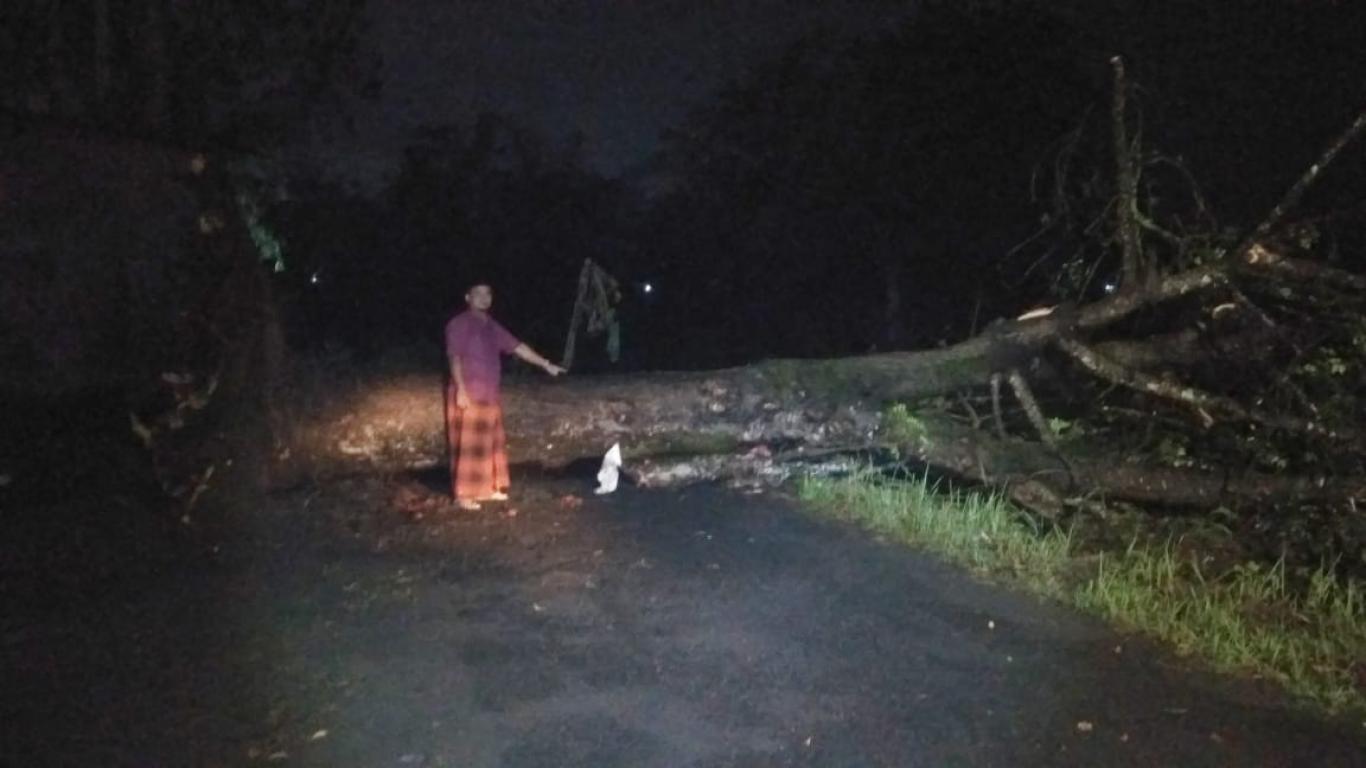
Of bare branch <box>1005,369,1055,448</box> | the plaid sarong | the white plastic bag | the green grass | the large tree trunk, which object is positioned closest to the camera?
the green grass

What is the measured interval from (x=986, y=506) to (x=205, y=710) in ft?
16.7

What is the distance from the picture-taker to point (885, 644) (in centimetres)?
612

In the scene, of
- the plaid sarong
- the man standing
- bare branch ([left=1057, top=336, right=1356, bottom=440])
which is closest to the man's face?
the man standing

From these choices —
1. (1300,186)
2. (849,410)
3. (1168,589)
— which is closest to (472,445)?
(849,410)

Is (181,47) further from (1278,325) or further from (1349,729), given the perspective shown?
(1349,729)

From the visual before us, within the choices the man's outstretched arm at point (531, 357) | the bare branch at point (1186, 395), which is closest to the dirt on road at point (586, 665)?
the man's outstretched arm at point (531, 357)

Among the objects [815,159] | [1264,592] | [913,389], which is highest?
[815,159]

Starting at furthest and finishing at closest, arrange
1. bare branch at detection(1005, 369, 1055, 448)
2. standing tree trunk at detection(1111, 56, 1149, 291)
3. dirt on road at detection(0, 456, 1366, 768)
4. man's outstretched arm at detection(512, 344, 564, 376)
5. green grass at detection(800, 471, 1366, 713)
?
1. bare branch at detection(1005, 369, 1055, 448)
2. man's outstretched arm at detection(512, 344, 564, 376)
3. standing tree trunk at detection(1111, 56, 1149, 291)
4. green grass at detection(800, 471, 1366, 713)
5. dirt on road at detection(0, 456, 1366, 768)

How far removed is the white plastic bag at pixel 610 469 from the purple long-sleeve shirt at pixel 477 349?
1043mm

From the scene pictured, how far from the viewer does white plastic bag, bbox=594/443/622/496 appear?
9.59m

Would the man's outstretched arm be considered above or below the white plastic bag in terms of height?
above

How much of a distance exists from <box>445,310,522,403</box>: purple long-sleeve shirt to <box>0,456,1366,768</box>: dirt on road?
1.13 metres

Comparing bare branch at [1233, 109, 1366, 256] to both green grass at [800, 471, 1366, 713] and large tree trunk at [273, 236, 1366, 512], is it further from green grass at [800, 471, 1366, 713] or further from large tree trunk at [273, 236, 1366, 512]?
green grass at [800, 471, 1366, 713]

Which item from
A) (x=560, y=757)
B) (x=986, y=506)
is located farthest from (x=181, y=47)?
(x=560, y=757)
